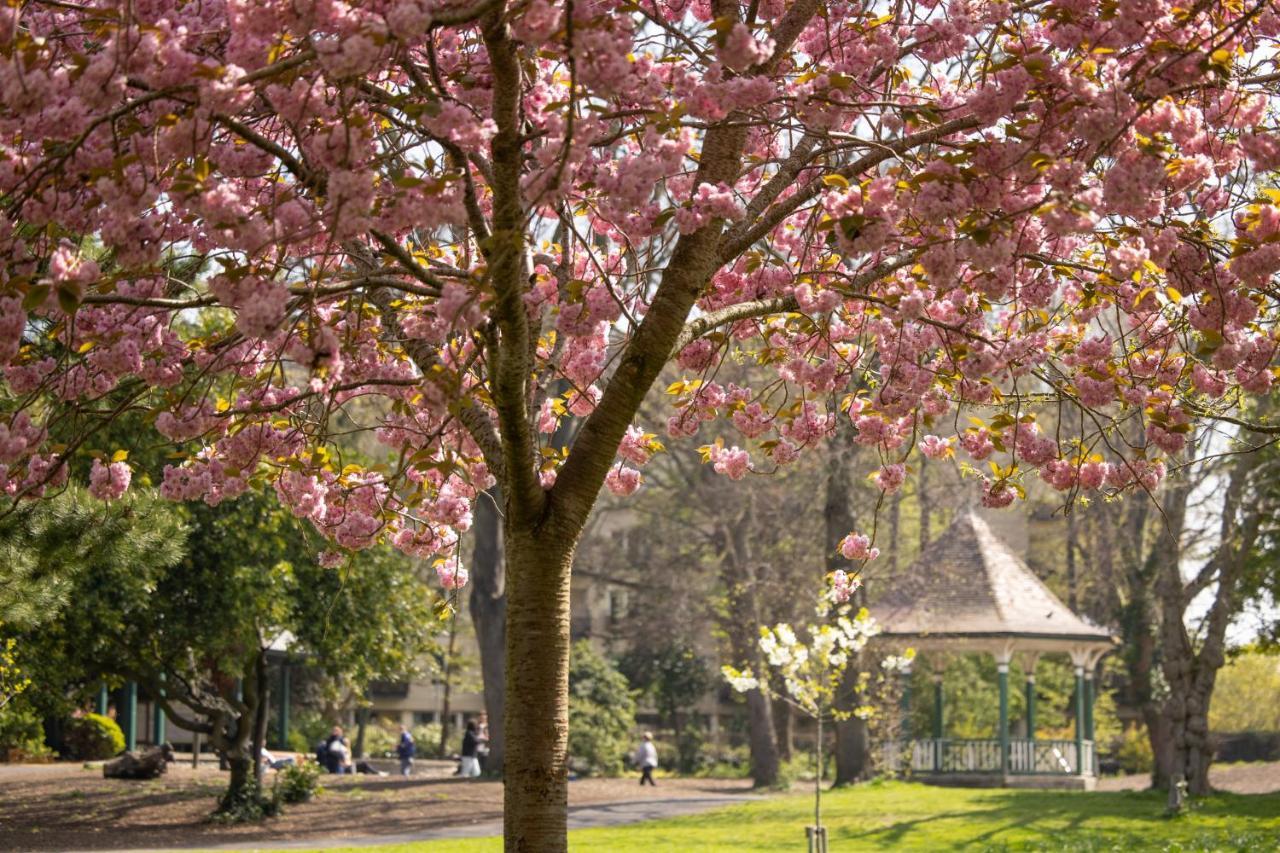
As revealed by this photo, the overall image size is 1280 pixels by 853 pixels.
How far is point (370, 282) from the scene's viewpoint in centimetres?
511

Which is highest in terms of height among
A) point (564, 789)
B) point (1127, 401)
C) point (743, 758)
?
point (1127, 401)

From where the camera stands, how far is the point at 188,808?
61.1ft

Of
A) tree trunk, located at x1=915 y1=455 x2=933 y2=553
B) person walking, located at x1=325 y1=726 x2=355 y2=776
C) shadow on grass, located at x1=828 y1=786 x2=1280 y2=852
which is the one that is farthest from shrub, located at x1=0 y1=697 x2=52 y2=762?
tree trunk, located at x1=915 y1=455 x2=933 y2=553

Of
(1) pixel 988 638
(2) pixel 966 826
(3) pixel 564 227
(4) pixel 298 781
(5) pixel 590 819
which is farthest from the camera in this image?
(1) pixel 988 638

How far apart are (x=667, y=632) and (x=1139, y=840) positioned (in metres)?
19.9

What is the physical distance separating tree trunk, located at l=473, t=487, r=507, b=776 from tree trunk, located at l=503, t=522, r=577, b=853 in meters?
19.4

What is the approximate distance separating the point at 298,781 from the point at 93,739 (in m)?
10.2

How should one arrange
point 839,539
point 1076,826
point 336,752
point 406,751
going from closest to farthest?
point 1076,826, point 839,539, point 336,752, point 406,751

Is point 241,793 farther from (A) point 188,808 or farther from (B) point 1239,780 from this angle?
(B) point 1239,780

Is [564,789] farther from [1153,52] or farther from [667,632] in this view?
[667,632]

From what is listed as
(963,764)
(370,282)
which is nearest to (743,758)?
(963,764)

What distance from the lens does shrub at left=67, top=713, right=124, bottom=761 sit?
2744cm

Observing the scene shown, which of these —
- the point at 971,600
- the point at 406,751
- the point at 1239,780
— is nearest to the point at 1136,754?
the point at 1239,780

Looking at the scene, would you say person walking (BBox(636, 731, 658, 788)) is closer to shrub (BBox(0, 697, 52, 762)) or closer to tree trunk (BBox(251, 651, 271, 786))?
tree trunk (BBox(251, 651, 271, 786))
